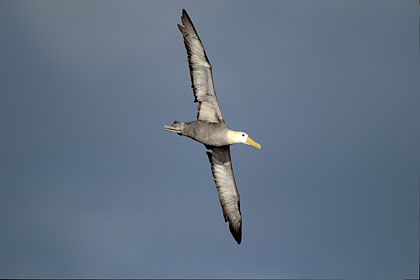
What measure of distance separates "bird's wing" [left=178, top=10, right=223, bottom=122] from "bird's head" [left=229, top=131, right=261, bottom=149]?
1.07 meters

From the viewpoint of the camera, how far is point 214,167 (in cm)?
2083

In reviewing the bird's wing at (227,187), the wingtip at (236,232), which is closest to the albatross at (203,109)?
the bird's wing at (227,187)

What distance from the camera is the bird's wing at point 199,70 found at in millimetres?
18328

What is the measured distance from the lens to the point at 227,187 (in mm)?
21062

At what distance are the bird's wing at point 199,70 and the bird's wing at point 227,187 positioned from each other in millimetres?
2418

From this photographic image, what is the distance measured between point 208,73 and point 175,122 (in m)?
2.36

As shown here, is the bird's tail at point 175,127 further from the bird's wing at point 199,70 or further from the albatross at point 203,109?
the bird's wing at point 199,70

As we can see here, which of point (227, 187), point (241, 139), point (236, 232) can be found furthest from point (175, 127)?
point (236, 232)

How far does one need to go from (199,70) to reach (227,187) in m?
5.75

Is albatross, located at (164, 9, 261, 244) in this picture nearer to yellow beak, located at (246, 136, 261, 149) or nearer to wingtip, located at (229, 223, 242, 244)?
yellow beak, located at (246, 136, 261, 149)

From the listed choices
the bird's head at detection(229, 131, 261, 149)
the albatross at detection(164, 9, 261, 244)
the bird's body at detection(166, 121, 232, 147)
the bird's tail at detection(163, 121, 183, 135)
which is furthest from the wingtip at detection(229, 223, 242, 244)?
the bird's tail at detection(163, 121, 183, 135)

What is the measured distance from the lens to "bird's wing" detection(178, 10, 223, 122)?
60.1 ft

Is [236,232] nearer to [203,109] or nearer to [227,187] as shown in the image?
[227,187]

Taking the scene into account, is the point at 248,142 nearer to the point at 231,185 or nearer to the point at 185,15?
the point at 231,185
